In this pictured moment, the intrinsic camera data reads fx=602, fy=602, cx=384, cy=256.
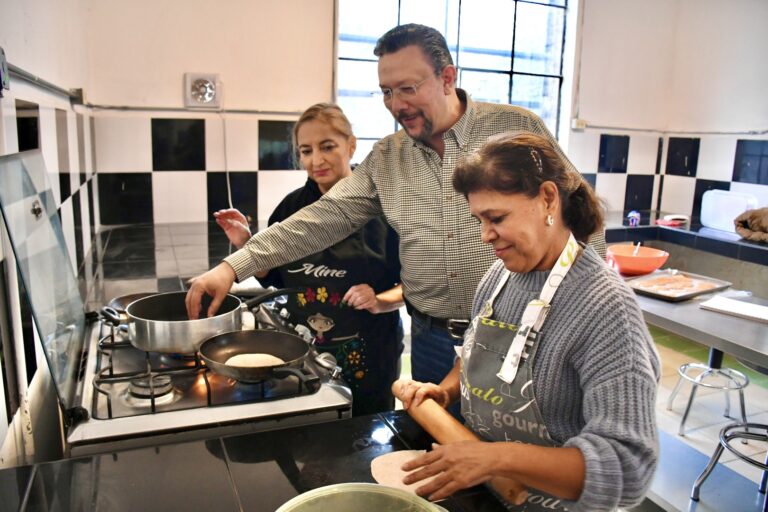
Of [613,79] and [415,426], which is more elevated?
[613,79]

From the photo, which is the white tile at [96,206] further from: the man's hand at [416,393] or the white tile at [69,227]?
the man's hand at [416,393]

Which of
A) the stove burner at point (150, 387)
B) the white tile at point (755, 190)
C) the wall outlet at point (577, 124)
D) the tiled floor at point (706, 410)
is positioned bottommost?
the tiled floor at point (706, 410)

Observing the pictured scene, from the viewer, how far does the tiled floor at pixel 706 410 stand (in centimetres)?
259

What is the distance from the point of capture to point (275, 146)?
306cm

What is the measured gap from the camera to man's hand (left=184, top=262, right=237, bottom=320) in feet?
4.50

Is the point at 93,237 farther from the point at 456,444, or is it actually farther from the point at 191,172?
the point at 456,444

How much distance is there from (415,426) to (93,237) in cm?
199

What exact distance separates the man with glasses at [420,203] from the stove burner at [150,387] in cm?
23

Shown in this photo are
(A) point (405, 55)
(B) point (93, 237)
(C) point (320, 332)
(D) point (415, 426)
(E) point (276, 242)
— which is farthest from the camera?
(B) point (93, 237)

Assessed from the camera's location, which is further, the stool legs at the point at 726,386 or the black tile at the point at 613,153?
the black tile at the point at 613,153

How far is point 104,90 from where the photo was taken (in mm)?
2701

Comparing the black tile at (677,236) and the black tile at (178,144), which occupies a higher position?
the black tile at (178,144)

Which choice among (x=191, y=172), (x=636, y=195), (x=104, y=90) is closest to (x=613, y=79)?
(x=636, y=195)

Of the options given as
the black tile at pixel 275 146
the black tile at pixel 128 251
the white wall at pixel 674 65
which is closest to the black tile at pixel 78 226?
the black tile at pixel 128 251
